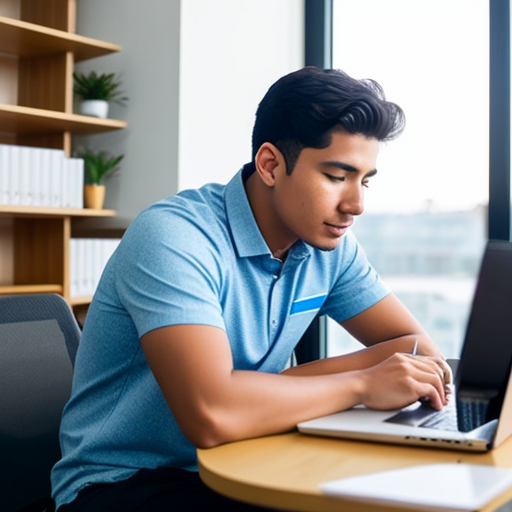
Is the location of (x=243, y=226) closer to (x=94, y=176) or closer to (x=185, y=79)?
(x=185, y=79)

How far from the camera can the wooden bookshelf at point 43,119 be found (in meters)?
3.21

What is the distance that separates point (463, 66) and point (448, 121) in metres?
0.22

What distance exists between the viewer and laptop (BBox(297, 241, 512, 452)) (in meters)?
1.00

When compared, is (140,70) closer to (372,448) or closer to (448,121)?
(448,121)

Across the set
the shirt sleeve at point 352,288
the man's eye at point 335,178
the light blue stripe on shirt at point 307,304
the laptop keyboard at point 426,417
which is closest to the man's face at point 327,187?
the man's eye at point 335,178

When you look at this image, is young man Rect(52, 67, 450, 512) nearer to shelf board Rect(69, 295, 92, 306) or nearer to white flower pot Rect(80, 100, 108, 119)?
shelf board Rect(69, 295, 92, 306)

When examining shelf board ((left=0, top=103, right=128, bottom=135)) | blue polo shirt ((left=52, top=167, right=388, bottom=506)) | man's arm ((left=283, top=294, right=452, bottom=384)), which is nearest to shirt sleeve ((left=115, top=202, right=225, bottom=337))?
blue polo shirt ((left=52, top=167, right=388, bottom=506))

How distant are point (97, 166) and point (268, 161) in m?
2.01

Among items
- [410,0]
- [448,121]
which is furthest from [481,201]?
[410,0]

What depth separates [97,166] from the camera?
3350mm

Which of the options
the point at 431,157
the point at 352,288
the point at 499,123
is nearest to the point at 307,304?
the point at 352,288

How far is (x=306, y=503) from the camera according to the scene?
34.5 inches

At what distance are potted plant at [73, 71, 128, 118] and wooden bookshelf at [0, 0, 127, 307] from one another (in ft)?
0.22

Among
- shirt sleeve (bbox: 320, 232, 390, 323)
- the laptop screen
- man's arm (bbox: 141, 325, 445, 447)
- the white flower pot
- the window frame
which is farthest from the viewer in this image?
the white flower pot
